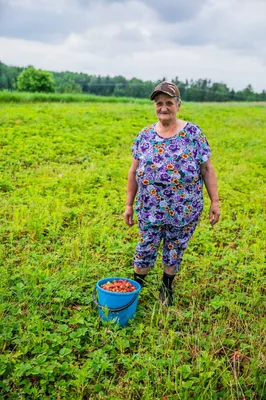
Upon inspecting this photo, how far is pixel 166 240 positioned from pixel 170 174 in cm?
64

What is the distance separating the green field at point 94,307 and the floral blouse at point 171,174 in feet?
2.63

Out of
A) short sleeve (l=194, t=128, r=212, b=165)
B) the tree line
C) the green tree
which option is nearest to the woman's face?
short sleeve (l=194, t=128, r=212, b=165)

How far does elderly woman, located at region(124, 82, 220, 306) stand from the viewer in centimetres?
300

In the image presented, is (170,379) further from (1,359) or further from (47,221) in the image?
(47,221)

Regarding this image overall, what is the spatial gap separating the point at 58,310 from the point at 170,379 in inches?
43.8

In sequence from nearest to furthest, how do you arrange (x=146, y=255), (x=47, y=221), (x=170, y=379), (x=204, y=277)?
(x=170, y=379), (x=146, y=255), (x=204, y=277), (x=47, y=221)

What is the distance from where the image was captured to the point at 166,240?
3330 millimetres

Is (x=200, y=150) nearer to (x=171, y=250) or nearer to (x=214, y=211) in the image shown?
(x=214, y=211)

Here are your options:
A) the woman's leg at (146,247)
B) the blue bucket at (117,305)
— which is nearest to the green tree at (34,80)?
the woman's leg at (146,247)

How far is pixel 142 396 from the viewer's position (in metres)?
2.33

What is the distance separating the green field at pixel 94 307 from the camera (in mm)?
2467

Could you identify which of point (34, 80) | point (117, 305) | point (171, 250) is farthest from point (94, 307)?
point (34, 80)

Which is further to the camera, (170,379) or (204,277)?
(204,277)

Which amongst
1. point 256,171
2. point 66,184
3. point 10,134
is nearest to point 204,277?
point 66,184
